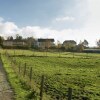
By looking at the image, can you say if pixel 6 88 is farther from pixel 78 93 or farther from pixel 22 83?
pixel 78 93

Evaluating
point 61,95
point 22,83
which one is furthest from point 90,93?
point 22,83

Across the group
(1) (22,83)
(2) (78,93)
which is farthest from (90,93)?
(1) (22,83)

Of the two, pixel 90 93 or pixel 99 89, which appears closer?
pixel 90 93

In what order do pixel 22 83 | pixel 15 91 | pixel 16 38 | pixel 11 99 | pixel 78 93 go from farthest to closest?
1. pixel 16 38
2. pixel 22 83
3. pixel 78 93
4. pixel 15 91
5. pixel 11 99

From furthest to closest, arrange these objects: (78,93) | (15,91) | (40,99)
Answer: (78,93)
(15,91)
(40,99)

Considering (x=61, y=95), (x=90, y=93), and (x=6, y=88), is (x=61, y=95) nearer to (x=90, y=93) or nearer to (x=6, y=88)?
(x=90, y=93)

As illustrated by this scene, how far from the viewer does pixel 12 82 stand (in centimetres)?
1875

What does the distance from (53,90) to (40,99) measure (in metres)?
5.20

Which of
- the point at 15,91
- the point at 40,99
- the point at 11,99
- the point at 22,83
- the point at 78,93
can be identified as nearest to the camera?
the point at 40,99

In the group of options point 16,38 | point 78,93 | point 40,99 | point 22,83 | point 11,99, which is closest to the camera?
point 40,99

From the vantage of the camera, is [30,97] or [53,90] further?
[53,90]

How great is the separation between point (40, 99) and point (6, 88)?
457 centimetres

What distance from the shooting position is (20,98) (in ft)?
45.4

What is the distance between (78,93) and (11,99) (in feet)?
17.6
